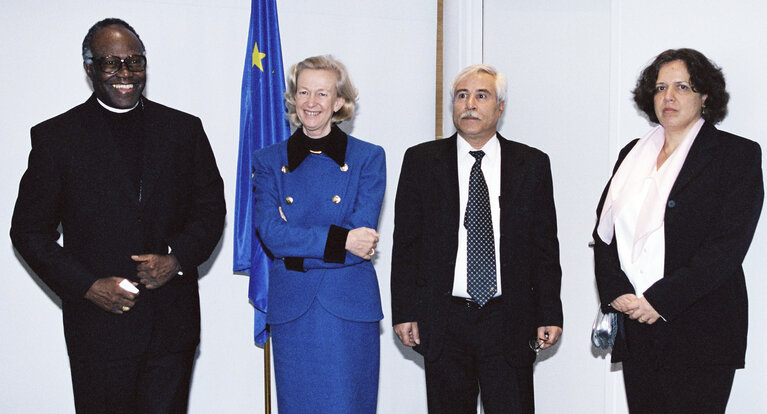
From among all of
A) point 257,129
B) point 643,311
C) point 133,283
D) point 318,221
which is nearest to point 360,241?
point 318,221

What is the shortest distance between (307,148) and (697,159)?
1413 millimetres

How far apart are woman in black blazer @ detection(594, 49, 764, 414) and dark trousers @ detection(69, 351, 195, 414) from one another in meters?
1.57

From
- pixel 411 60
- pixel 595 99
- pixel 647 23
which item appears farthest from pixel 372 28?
pixel 647 23

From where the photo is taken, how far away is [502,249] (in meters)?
2.87

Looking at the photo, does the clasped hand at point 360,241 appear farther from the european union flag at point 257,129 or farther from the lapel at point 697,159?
the european union flag at point 257,129

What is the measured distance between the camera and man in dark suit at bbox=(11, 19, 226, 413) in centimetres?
258

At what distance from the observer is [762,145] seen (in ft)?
9.16

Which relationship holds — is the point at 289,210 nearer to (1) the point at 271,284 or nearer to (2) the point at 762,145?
(1) the point at 271,284

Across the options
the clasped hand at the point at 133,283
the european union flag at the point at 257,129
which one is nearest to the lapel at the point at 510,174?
the clasped hand at the point at 133,283

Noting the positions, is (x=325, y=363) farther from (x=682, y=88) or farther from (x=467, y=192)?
(x=682, y=88)

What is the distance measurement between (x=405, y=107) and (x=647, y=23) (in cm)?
169

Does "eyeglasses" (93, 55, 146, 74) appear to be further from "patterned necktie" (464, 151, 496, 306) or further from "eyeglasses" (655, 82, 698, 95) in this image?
"eyeglasses" (655, 82, 698, 95)

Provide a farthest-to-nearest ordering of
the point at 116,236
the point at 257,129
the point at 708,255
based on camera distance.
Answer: the point at 257,129 → the point at 116,236 → the point at 708,255

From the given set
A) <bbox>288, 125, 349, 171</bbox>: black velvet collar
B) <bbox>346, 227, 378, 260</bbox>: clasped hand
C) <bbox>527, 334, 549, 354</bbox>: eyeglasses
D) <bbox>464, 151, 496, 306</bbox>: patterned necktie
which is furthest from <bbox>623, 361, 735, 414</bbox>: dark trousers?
<bbox>288, 125, 349, 171</bbox>: black velvet collar
